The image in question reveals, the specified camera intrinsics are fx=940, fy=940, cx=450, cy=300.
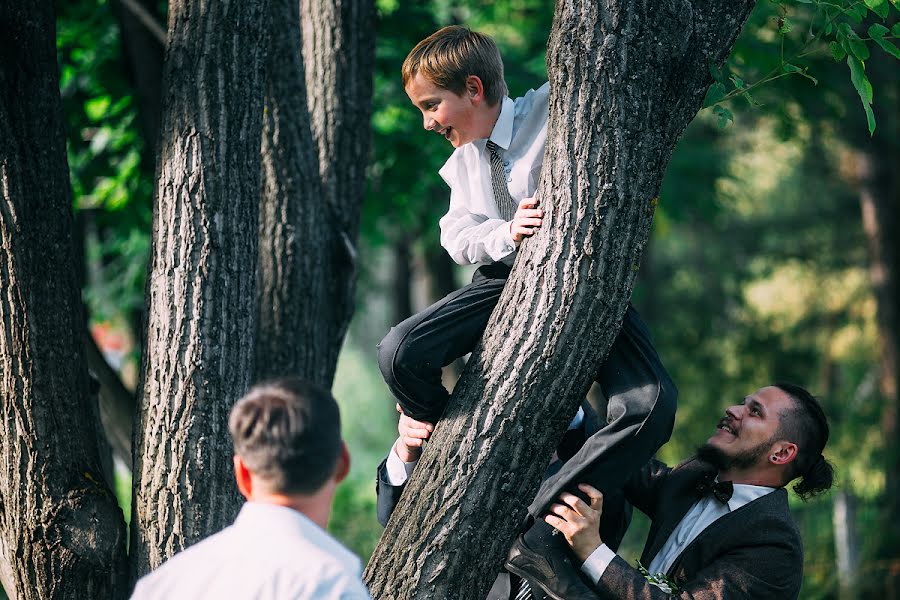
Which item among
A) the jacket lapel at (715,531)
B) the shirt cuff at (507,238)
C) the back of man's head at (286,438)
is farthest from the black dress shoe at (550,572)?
the back of man's head at (286,438)

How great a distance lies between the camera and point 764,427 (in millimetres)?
3430

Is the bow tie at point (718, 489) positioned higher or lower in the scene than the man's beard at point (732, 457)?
lower

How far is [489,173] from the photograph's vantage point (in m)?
3.09

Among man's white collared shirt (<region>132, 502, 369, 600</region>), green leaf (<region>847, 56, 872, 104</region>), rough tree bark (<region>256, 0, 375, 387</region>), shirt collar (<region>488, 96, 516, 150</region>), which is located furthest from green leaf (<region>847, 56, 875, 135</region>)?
rough tree bark (<region>256, 0, 375, 387</region>)

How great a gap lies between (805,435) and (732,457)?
0.90 ft

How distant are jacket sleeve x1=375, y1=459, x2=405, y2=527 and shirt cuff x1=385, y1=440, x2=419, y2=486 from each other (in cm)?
2

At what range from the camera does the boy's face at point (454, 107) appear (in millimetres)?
3051

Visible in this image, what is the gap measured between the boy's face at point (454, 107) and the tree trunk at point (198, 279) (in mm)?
715

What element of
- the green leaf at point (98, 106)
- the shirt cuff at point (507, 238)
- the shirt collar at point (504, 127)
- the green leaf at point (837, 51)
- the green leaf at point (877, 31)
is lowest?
the shirt cuff at point (507, 238)

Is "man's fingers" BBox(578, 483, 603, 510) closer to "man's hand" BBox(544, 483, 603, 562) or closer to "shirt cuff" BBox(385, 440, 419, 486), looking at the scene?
"man's hand" BBox(544, 483, 603, 562)

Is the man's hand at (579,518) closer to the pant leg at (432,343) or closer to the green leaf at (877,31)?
the pant leg at (432,343)

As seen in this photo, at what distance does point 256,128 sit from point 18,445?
1.37 metres

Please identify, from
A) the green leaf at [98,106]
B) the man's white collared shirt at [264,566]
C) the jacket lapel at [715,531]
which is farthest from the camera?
the green leaf at [98,106]

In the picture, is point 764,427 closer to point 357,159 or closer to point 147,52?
point 357,159
